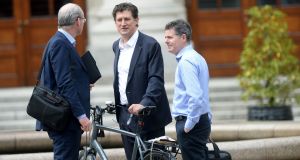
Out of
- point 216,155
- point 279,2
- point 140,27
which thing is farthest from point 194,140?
point 279,2

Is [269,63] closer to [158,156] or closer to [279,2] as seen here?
[279,2]

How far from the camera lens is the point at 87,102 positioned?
22.2 ft

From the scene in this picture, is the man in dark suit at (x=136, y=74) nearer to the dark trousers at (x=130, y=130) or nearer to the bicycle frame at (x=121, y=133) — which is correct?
the dark trousers at (x=130, y=130)

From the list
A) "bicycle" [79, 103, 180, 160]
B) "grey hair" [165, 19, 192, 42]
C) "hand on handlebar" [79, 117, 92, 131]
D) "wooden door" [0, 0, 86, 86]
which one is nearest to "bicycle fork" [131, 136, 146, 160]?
"bicycle" [79, 103, 180, 160]

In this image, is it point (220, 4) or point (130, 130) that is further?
point (220, 4)

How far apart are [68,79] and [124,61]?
Answer: 2.08 feet

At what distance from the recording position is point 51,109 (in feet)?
21.7

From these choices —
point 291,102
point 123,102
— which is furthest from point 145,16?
point 123,102

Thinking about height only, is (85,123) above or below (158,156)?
above

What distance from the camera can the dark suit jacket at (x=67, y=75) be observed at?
6602mm

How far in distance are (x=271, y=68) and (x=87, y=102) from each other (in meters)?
6.28

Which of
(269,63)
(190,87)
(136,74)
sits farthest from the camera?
(269,63)

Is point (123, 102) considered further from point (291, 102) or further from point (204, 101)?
point (291, 102)

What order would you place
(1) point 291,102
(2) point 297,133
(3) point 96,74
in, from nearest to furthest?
(3) point 96,74, (2) point 297,133, (1) point 291,102
